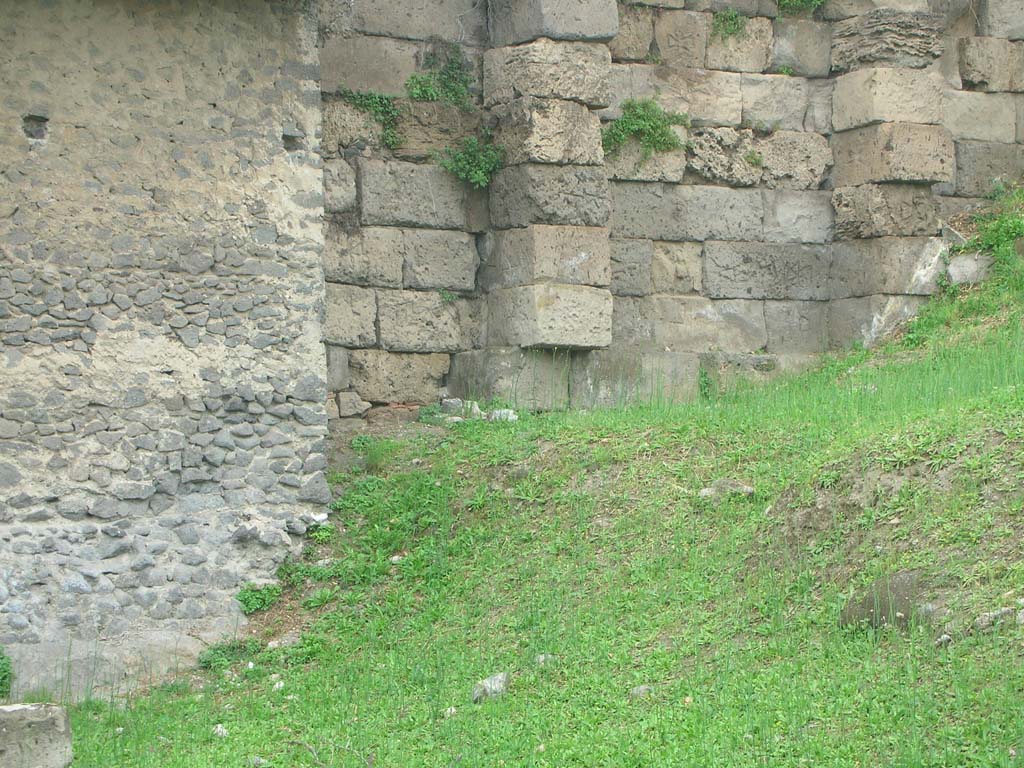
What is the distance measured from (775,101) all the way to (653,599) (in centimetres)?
634

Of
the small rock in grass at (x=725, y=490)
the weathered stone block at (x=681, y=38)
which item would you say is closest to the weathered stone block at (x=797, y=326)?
the weathered stone block at (x=681, y=38)

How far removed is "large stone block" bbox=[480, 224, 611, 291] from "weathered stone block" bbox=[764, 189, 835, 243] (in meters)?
1.96

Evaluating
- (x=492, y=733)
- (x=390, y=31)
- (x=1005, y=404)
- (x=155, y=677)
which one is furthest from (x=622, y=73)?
(x=492, y=733)

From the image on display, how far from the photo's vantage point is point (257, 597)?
29.3 ft

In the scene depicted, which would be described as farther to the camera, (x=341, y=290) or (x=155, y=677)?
(x=341, y=290)

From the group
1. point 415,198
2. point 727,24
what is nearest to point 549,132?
point 415,198

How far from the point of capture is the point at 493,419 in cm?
1073

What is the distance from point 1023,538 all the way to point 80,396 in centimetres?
495

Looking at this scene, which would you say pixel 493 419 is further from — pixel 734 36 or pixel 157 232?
pixel 734 36

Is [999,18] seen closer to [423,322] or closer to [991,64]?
[991,64]

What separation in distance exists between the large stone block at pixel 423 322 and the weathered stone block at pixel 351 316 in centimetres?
7

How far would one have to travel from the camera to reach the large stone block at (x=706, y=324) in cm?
1237

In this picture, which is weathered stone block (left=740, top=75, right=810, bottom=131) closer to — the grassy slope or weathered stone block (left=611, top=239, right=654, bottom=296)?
weathered stone block (left=611, top=239, right=654, bottom=296)

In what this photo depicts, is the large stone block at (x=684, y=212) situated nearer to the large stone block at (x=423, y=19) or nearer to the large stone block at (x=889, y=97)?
the large stone block at (x=889, y=97)
